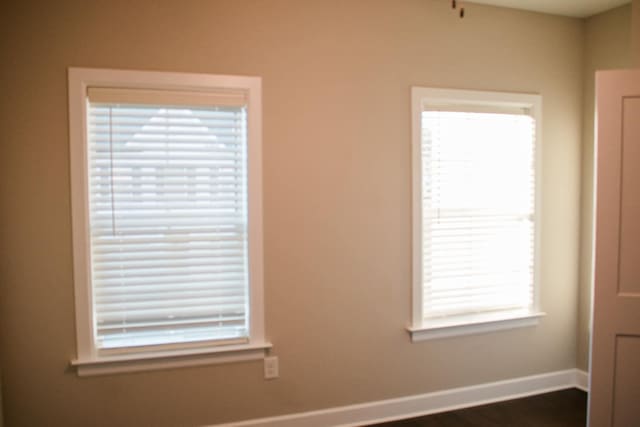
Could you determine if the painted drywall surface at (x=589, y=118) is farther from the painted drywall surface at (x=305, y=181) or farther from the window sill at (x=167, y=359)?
the window sill at (x=167, y=359)

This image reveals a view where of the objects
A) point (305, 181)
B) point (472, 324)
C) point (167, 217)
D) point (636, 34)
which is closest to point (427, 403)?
point (472, 324)

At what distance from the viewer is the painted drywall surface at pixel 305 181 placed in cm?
216

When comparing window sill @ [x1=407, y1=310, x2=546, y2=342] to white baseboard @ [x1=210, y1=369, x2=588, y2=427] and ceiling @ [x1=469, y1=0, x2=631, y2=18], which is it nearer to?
white baseboard @ [x1=210, y1=369, x2=588, y2=427]

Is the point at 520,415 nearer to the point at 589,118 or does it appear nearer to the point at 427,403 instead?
the point at 427,403

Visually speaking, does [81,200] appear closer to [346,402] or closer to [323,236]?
[323,236]

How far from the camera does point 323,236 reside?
256 cm

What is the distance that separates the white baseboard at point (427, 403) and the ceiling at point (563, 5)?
2.66 meters

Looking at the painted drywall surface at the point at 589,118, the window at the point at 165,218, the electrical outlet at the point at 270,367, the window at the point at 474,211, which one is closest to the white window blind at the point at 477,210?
the window at the point at 474,211

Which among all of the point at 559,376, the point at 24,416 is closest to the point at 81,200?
the point at 24,416

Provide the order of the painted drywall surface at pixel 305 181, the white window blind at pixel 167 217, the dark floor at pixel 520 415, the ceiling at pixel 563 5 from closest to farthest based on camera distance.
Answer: the painted drywall surface at pixel 305 181
the white window blind at pixel 167 217
the dark floor at pixel 520 415
the ceiling at pixel 563 5

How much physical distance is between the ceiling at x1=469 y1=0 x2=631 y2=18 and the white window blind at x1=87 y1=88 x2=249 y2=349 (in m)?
1.98

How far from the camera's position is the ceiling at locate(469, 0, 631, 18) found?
2.79 meters

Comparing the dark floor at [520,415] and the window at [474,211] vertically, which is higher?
the window at [474,211]

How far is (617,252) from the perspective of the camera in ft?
6.77
